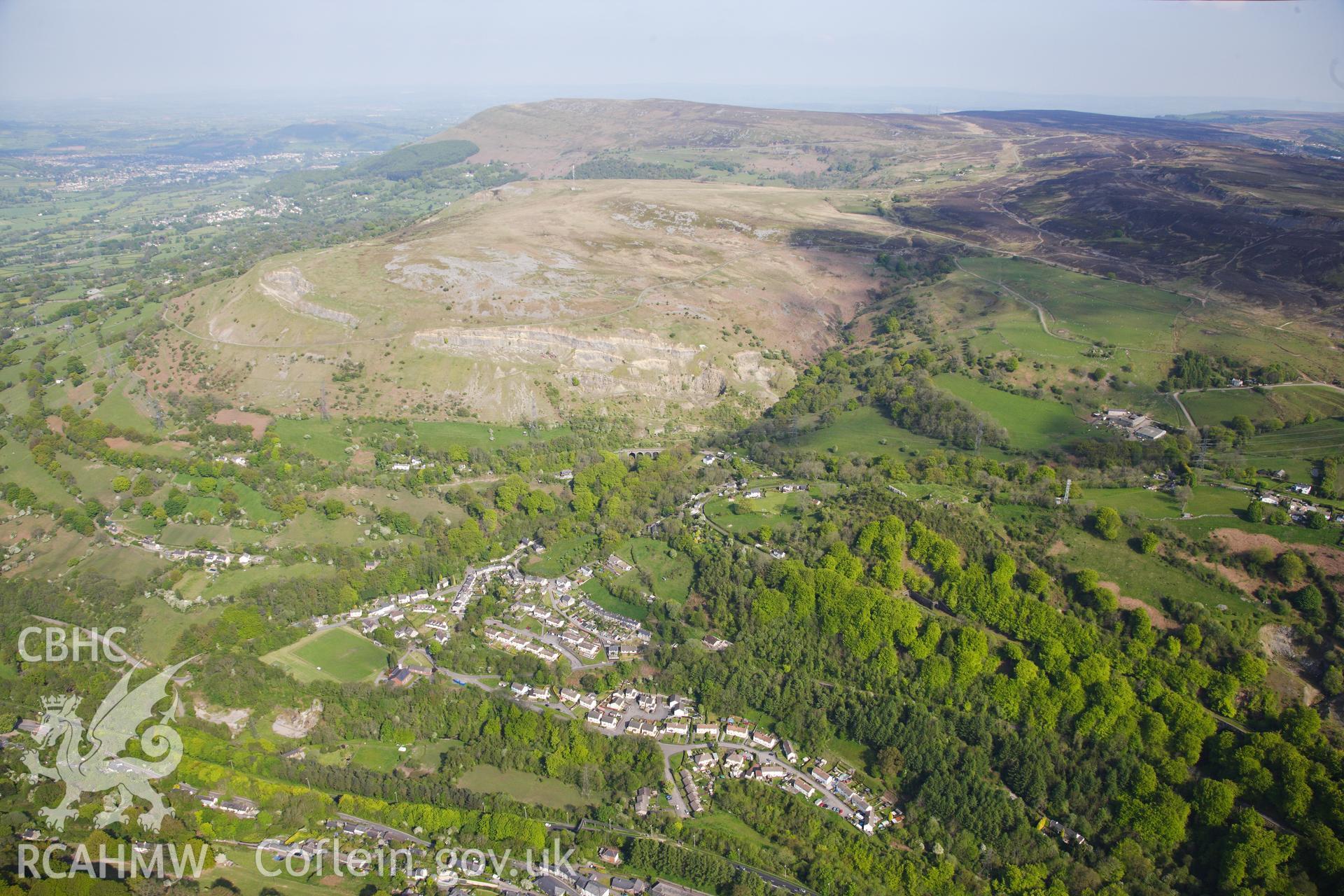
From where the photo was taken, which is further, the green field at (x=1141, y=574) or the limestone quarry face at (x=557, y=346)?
the limestone quarry face at (x=557, y=346)

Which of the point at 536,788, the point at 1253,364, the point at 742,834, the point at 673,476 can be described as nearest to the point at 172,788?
the point at 536,788

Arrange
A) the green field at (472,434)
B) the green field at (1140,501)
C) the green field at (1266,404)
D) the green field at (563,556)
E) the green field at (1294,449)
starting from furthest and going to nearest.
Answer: the green field at (472,434) < the green field at (1266,404) < the green field at (563,556) < the green field at (1294,449) < the green field at (1140,501)

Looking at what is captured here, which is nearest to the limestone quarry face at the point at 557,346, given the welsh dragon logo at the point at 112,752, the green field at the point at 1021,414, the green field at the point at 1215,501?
the green field at the point at 1021,414

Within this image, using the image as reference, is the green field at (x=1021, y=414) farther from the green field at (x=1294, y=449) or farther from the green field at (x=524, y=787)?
the green field at (x=524, y=787)

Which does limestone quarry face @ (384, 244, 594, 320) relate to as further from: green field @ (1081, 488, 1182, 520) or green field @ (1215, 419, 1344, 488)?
green field @ (1215, 419, 1344, 488)

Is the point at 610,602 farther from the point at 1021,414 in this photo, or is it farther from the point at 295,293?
the point at 295,293

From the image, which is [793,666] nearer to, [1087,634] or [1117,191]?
[1087,634]
